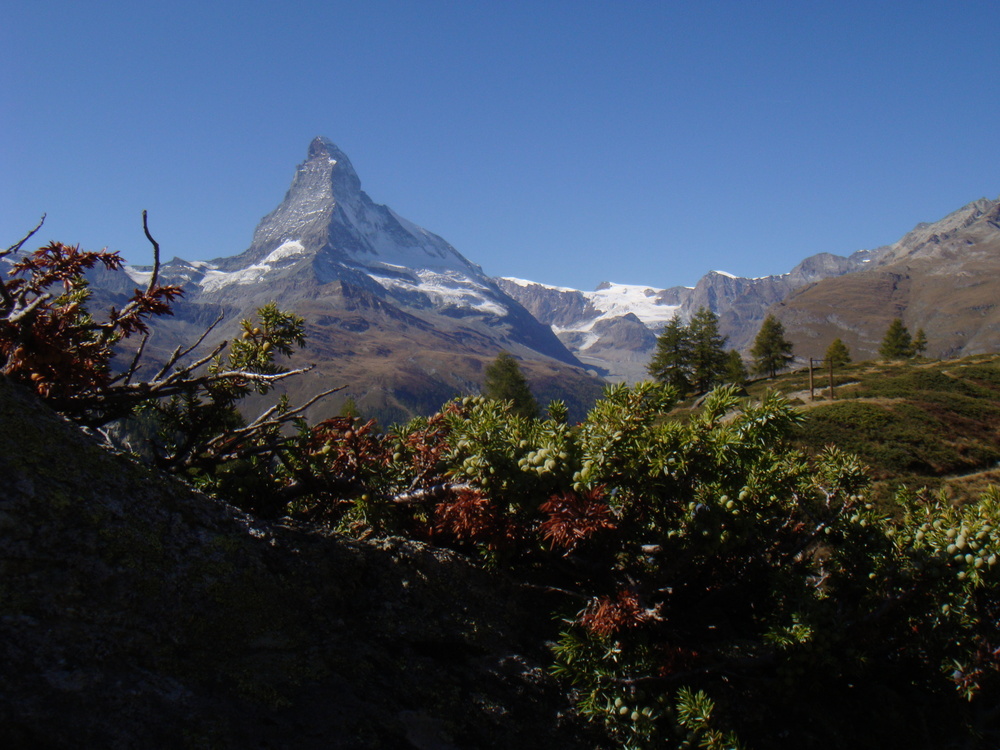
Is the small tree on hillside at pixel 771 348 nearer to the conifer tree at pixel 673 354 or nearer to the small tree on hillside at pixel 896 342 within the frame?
the small tree on hillside at pixel 896 342

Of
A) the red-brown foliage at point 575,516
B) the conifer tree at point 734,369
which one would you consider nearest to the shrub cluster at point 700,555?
the red-brown foliage at point 575,516

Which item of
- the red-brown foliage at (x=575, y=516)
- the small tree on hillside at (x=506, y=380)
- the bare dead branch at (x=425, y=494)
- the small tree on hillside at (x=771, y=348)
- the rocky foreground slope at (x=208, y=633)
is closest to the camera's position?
the rocky foreground slope at (x=208, y=633)

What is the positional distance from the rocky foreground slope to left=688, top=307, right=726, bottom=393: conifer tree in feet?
204

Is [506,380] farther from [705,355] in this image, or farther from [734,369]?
[734,369]

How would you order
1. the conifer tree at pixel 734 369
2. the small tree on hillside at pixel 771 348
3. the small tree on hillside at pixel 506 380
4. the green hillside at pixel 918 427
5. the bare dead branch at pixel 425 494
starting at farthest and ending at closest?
the small tree on hillside at pixel 771 348 → the conifer tree at pixel 734 369 → the small tree on hillside at pixel 506 380 → the green hillside at pixel 918 427 → the bare dead branch at pixel 425 494

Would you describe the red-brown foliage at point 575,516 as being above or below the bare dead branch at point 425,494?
above

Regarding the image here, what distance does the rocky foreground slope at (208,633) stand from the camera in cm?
253

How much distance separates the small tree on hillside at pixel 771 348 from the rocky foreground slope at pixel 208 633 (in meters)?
84.6

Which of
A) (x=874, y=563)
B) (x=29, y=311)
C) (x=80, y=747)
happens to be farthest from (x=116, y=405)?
(x=874, y=563)

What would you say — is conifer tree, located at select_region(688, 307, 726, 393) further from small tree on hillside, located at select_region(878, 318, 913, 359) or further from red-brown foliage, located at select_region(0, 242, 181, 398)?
red-brown foliage, located at select_region(0, 242, 181, 398)

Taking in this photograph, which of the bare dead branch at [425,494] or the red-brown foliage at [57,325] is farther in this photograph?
the bare dead branch at [425,494]

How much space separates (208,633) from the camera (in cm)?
303

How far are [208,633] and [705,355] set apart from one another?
66600 millimetres

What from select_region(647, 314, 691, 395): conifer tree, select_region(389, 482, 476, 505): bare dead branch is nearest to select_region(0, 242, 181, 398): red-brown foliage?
select_region(389, 482, 476, 505): bare dead branch
